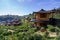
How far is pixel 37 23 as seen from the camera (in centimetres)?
2322

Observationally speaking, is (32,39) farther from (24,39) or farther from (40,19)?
(40,19)

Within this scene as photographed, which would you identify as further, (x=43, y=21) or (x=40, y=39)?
(x=43, y=21)

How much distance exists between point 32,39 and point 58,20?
996cm

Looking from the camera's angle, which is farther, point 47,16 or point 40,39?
point 47,16

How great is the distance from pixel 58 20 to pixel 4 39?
1004 centimetres

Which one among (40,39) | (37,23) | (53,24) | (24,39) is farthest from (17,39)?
(37,23)

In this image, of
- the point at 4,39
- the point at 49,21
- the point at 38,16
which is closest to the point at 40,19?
the point at 38,16

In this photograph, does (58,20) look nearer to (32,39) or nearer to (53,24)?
(53,24)

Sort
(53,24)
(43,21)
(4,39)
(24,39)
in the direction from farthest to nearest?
(43,21) → (53,24) → (4,39) → (24,39)

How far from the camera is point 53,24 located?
21047 millimetres

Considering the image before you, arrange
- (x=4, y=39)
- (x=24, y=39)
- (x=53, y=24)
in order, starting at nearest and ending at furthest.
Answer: (x=24, y=39) → (x=4, y=39) → (x=53, y=24)

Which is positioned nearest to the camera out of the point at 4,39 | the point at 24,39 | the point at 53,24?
the point at 24,39

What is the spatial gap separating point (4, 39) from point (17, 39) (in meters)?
1.35

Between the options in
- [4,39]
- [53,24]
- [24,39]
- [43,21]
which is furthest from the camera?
[43,21]
